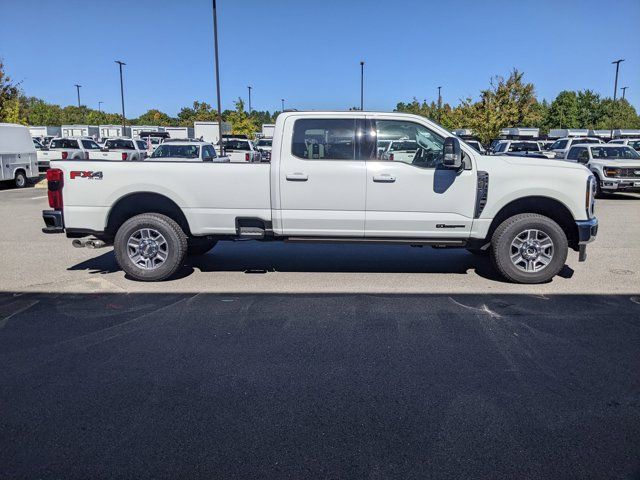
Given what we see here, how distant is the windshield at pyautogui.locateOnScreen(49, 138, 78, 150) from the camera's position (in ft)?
81.6

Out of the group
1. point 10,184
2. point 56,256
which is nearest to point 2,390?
point 56,256

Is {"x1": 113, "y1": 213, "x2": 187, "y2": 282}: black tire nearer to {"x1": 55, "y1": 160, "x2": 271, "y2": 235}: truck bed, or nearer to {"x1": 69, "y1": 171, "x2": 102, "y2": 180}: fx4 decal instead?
{"x1": 55, "y1": 160, "x2": 271, "y2": 235}: truck bed

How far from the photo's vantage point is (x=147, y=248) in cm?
684

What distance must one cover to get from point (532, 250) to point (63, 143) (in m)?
24.3

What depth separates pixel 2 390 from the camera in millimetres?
3850

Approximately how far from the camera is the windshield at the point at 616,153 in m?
18.2

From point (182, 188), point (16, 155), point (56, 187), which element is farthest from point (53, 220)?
point (16, 155)

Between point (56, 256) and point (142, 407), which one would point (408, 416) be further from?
point (56, 256)

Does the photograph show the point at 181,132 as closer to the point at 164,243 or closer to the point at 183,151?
the point at 183,151

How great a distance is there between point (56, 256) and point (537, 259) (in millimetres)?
7230

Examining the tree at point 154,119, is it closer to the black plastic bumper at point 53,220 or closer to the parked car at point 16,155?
the parked car at point 16,155

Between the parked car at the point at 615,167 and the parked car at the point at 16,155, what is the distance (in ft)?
66.2

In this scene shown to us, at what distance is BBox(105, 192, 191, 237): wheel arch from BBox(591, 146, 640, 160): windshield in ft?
54.1

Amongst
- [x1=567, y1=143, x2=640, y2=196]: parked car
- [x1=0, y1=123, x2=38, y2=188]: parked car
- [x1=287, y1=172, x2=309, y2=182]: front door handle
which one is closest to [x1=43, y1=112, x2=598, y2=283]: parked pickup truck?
[x1=287, y1=172, x2=309, y2=182]: front door handle
